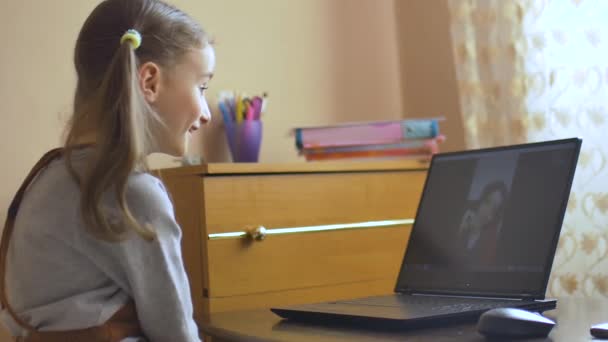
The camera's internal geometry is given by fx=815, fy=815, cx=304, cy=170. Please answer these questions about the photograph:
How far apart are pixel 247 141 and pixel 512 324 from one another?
1.17 m

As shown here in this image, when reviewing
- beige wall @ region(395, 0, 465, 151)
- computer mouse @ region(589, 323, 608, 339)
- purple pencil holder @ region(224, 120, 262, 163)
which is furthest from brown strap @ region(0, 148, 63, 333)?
beige wall @ region(395, 0, 465, 151)

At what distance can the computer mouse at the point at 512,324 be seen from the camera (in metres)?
0.85

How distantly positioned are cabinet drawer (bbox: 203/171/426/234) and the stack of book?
62 millimetres

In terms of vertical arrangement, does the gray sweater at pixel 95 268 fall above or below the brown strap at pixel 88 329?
above

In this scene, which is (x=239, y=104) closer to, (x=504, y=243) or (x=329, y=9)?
(x=329, y=9)

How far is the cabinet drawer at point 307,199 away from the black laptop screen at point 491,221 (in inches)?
14.9

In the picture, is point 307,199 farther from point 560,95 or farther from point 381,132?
point 560,95

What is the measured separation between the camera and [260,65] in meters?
2.18

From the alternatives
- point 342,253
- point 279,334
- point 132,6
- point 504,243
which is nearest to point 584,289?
point 342,253

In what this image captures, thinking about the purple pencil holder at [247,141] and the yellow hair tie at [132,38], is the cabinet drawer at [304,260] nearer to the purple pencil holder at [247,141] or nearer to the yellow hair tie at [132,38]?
the purple pencil holder at [247,141]

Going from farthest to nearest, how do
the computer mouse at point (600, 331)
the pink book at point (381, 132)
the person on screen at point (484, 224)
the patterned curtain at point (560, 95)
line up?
the pink book at point (381, 132), the patterned curtain at point (560, 95), the person on screen at point (484, 224), the computer mouse at point (600, 331)

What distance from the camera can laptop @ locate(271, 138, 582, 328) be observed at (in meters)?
1.08

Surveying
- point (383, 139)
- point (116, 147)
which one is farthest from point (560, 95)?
point (116, 147)

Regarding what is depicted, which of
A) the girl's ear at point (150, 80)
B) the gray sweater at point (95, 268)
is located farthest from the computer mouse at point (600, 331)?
the girl's ear at point (150, 80)
